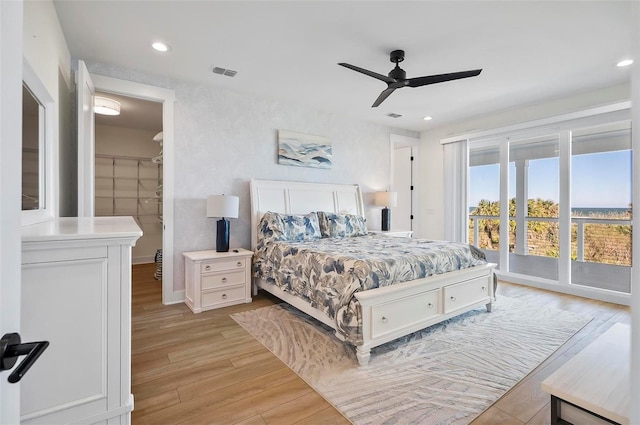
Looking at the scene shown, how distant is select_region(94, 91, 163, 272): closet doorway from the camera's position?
18.6 ft

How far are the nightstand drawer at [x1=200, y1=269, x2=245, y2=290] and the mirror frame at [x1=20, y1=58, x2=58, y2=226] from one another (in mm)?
1495

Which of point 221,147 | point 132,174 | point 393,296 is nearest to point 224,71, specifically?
point 221,147

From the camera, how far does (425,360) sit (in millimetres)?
2332

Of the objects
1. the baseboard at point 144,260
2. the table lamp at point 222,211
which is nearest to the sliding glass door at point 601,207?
the table lamp at point 222,211

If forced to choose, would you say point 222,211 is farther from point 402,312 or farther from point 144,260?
point 144,260

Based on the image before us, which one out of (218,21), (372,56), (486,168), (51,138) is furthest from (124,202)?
(486,168)

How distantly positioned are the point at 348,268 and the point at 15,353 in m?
2.02

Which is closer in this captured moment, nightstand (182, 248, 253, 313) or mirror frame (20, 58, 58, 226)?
mirror frame (20, 58, 58, 226)

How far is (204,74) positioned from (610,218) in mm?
5439

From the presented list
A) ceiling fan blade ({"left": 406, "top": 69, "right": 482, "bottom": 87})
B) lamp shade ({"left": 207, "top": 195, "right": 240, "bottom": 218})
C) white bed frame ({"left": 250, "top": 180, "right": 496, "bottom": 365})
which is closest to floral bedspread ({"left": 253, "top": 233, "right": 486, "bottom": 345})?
white bed frame ({"left": 250, "top": 180, "right": 496, "bottom": 365})

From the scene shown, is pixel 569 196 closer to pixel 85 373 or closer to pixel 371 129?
pixel 371 129

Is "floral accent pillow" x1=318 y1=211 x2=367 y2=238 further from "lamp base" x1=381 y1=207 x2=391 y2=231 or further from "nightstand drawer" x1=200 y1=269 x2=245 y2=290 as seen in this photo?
"nightstand drawer" x1=200 y1=269 x2=245 y2=290

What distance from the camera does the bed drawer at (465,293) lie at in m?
2.89

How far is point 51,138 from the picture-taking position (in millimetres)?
2223
